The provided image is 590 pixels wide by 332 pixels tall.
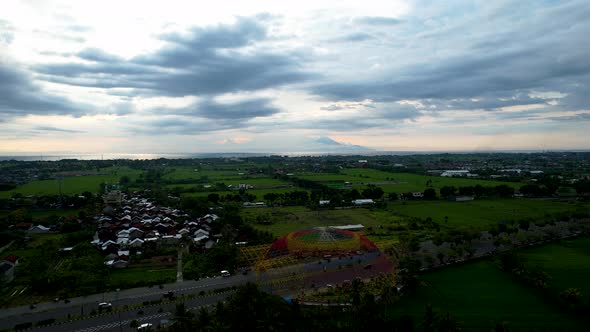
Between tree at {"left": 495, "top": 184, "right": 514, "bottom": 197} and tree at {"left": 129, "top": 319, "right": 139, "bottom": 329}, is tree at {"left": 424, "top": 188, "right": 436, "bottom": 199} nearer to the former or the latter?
tree at {"left": 495, "top": 184, "right": 514, "bottom": 197}

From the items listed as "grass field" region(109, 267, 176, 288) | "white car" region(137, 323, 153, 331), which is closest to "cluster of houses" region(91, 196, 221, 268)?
"grass field" region(109, 267, 176, 288)

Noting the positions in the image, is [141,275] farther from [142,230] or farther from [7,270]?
[142,230]

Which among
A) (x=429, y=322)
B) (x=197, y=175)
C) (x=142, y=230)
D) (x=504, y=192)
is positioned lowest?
(x=142, y=230)

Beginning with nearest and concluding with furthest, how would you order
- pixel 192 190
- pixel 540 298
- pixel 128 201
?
pixel 540 298 → pixel 128 201 → pixel 192 190

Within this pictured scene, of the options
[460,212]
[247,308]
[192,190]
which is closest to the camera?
[247,308]

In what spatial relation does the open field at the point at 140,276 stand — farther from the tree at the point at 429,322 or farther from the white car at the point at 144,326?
the tree at the point at 429,322

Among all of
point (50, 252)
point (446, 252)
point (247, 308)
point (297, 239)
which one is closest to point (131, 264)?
point (50, 252)

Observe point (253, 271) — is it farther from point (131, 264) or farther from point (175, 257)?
point (131, 264)

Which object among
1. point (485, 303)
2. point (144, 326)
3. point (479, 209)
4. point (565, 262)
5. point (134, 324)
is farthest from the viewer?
point (479, 209)

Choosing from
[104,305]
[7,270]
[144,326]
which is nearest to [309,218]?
[104,305]
